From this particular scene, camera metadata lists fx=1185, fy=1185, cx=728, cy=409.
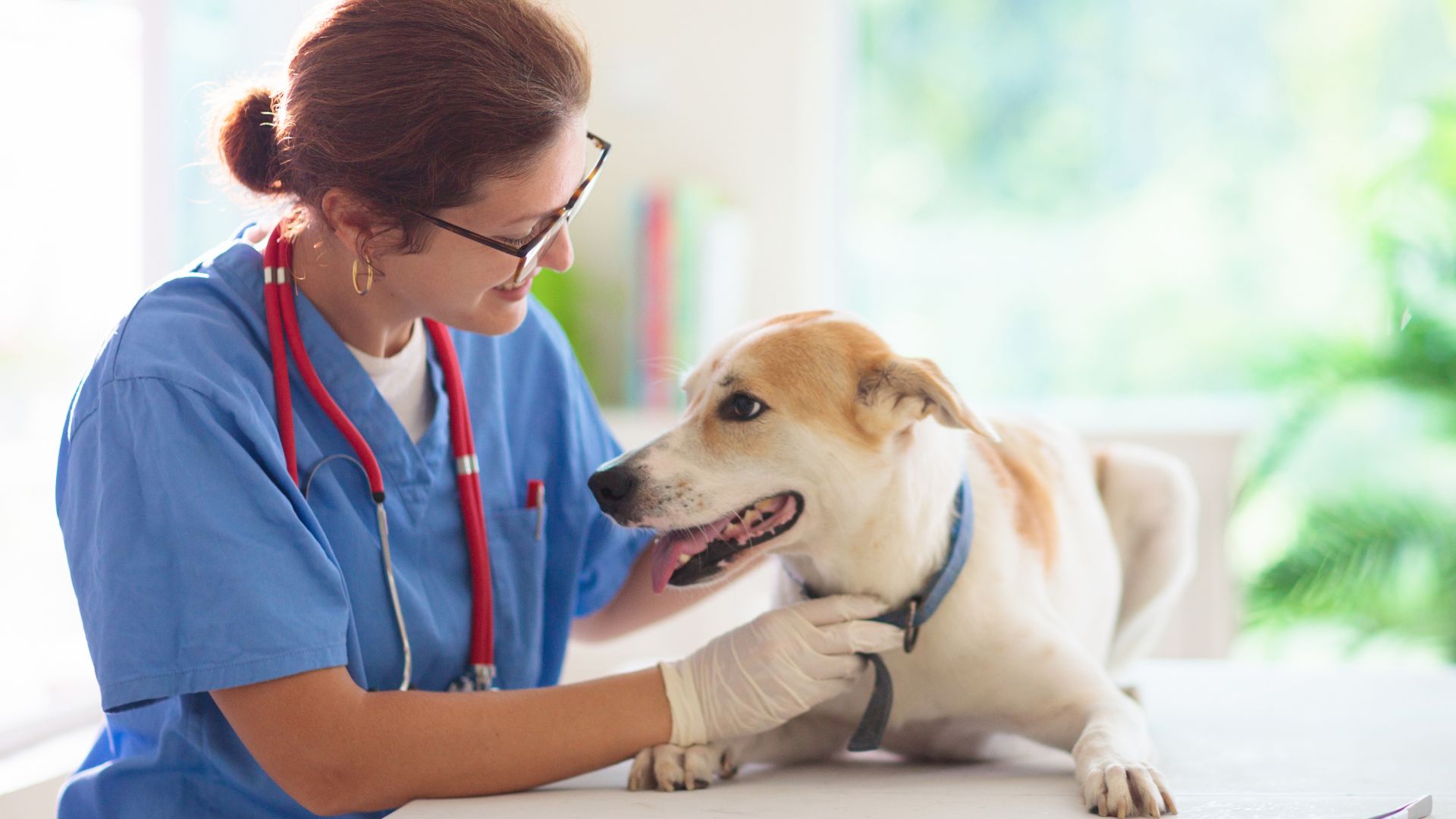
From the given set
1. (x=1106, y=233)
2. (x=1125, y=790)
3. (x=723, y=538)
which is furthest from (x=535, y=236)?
(x=1106, y=233)

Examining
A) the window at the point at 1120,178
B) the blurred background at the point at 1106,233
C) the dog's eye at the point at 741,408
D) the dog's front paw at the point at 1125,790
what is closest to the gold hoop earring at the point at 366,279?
the dog's eye at the point at 741,408

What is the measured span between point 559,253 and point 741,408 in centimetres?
29

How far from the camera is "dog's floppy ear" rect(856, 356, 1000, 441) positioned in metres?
1.26

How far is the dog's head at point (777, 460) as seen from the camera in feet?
4.33

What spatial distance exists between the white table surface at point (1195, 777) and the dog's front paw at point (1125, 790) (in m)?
0.02

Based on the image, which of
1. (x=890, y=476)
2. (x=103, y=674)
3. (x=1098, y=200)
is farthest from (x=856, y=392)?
(x=1098, y=200)

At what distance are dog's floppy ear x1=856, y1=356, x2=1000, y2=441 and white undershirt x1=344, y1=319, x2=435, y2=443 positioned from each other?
1.82ft

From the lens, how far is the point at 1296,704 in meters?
1.73

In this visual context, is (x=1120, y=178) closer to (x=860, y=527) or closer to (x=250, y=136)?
(x=860, y=527)

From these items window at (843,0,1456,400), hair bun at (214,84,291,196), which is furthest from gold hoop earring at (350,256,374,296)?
window at (843,0,1456,400)

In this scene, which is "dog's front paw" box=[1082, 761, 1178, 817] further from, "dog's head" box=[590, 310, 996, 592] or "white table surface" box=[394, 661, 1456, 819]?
"dog's head" box=[590, 310, 996, 592]

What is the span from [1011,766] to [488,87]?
0.95m

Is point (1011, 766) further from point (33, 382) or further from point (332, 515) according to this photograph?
point (33, 382)

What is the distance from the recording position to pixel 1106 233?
3580 mm
